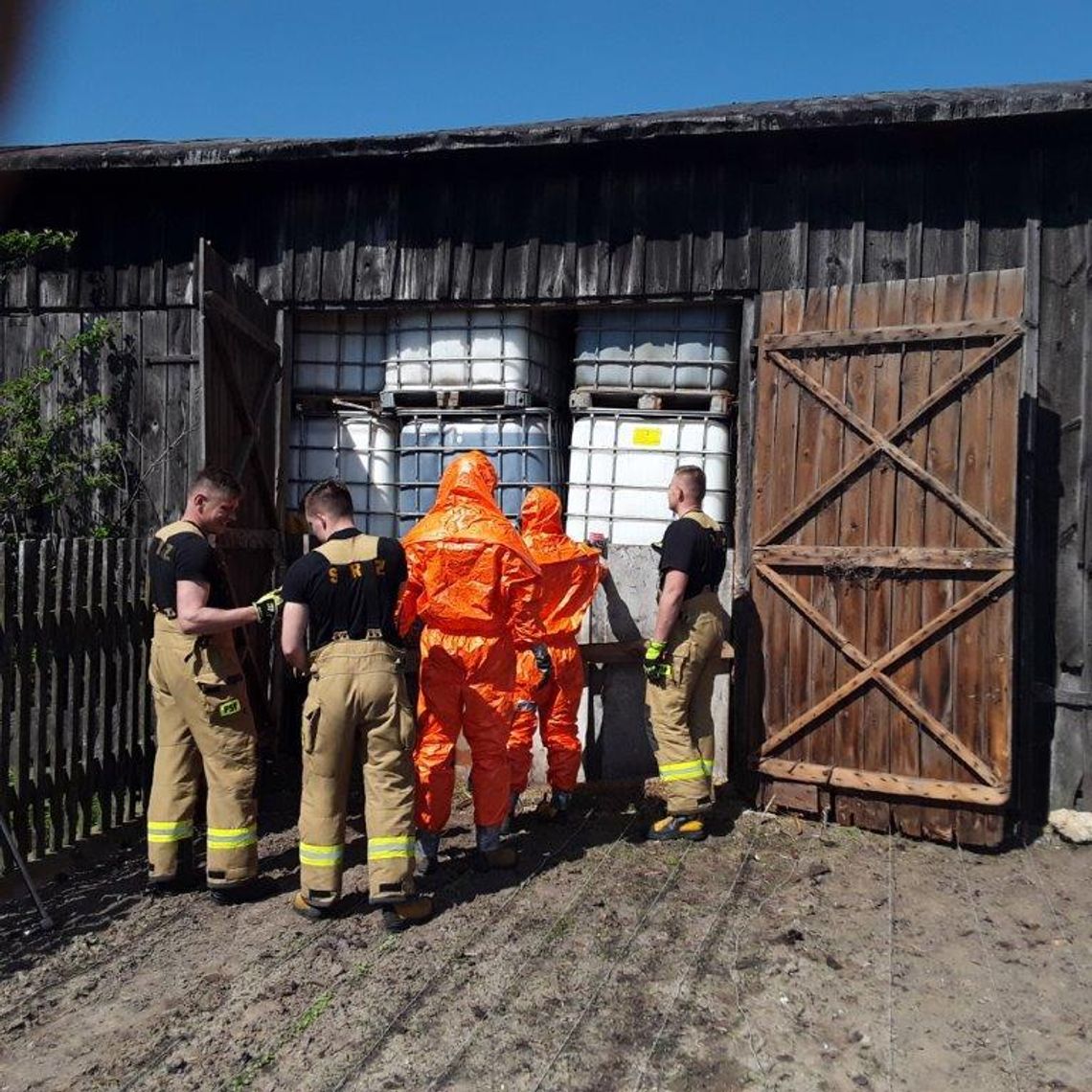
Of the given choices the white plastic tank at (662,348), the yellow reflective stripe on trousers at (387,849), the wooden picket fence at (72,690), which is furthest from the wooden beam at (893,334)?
the wooden picket fence at (72,690)

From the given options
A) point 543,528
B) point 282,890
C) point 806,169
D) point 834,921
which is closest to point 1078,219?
point 806,169

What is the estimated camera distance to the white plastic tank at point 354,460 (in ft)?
24.7

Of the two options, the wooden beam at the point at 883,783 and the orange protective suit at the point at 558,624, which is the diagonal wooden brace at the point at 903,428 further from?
the wooden beam at the point at 883,783

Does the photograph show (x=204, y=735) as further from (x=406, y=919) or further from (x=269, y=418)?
(x=269, y=418)

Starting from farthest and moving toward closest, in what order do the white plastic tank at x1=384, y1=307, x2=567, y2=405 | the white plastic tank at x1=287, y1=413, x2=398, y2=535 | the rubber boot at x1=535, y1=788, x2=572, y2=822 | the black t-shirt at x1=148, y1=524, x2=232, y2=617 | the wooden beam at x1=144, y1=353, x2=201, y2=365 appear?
the white plastic tank at x1=287, y1=413, x2=398, y2=535
the wooden beam at x1=144, y1=353, x2=201, y2=365
the white plastic tank at x1=384, y1=307, x2=567, y2=405
the rubber boot at x1=535, y1=788, x2=572, y2=822
the black t-shirt at x1=148, y1=524, x2=232, y2=617

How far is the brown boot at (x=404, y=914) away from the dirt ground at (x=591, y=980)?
67 millimetres

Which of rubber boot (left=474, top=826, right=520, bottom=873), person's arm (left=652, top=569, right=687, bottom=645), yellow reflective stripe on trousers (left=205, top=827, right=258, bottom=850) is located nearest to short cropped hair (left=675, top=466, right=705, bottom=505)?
person's arm (left=652, top=569, right=687, bottom=645)

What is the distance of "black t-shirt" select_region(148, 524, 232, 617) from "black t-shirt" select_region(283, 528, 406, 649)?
47cm

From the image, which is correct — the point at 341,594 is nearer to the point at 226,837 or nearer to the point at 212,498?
the point at 212,498

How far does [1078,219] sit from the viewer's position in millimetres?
6012

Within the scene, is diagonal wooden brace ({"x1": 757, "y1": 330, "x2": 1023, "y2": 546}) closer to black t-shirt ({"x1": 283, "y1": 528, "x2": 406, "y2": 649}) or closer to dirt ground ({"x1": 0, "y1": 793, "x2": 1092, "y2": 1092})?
dirt ground ({"x1": 0, "y1": 793, "x2": 1092, "y2": 1092})

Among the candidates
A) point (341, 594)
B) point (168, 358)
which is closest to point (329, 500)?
point (341, 594)

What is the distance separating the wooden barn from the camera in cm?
571

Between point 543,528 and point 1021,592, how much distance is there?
9.76ft
